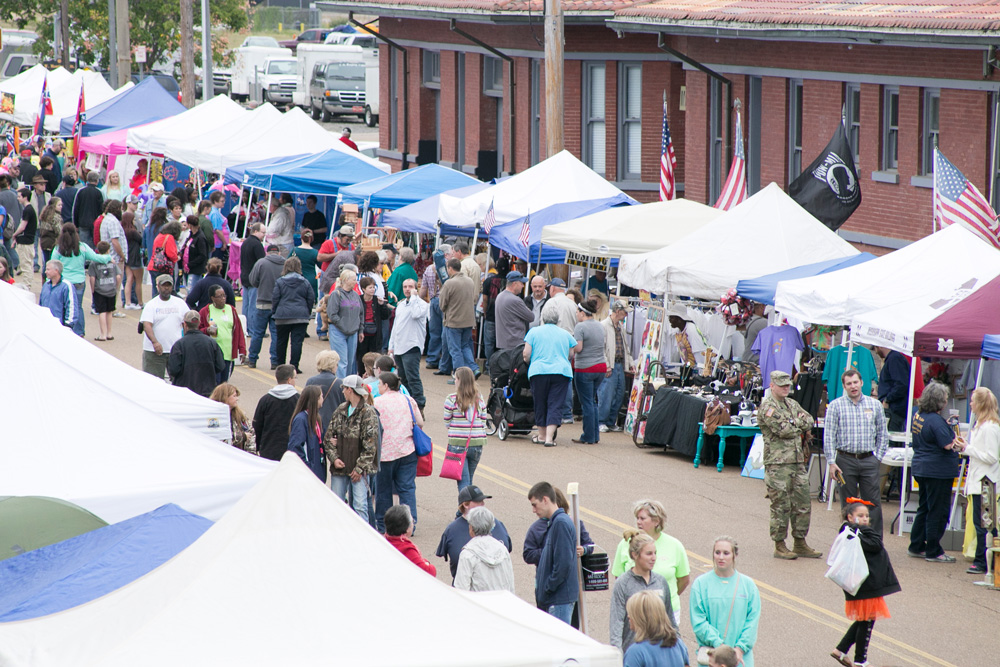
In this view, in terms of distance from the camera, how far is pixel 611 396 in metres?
16.6

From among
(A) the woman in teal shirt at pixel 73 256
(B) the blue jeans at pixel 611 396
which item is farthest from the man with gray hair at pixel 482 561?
(A) the woman in teal shirt at pixel 73 256

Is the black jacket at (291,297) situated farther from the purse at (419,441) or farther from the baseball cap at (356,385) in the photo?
the baseball cap at (356,385)

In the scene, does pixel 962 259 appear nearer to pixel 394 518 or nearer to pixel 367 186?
pixel 394 518

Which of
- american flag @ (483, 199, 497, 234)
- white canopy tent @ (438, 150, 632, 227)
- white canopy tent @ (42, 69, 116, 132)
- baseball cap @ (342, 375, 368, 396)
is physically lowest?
baseball cap @ (342, 375, 368, 396)

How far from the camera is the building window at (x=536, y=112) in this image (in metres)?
27.3

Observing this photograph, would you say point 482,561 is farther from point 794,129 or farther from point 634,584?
point 794,129

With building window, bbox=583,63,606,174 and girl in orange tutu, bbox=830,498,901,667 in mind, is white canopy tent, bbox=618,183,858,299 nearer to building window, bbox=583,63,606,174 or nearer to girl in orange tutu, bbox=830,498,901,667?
girl in orange tutu, bbox=830,498,901,667

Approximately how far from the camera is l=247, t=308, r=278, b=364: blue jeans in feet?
60.7

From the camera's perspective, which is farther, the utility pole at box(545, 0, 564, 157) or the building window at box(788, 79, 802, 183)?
the building window at box(788, 79, 802, 183)

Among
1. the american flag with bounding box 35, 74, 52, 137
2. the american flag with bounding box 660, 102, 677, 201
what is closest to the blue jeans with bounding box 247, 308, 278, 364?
the american flag with bounding box 660, 102, 677, 201

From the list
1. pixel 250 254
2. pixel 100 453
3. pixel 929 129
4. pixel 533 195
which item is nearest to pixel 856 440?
pixel 100 453

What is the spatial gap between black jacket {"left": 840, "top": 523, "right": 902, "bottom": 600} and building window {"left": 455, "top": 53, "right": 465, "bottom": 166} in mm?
21847

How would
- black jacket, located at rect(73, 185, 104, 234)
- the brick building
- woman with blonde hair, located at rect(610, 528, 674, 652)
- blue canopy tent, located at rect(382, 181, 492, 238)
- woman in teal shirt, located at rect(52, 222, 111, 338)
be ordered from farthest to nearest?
black jacket, located at rect(73, 185, 104, 234) < blue canopy tent, located at rect(382, 181, 492, 238) < woman in teal shirt, located at rect(52, 222, 111, 338) < the brick building < woman with blonde hair, located at rect(610, 528, 674, 652)

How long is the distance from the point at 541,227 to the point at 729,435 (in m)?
5.06
